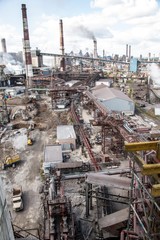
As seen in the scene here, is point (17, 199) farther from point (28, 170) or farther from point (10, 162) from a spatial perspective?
point (10, 162)

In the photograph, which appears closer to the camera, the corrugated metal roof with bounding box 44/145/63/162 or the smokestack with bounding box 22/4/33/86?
the corrugated metal roof with bounding box 44/145/63/162

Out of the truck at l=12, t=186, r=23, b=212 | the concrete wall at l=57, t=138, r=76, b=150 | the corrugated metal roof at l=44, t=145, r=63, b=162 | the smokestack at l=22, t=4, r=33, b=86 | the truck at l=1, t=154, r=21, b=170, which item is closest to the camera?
the truck at l=12, t=186, r=23, b=212

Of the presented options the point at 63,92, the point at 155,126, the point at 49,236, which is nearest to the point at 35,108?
the point at 63,92

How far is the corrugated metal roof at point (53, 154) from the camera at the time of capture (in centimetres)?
1574

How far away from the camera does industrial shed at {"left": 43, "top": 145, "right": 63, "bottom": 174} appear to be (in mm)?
15164

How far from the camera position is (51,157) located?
52.6ft

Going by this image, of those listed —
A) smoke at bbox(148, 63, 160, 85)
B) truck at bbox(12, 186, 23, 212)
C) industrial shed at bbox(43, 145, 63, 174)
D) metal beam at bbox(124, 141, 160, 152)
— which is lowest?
truck at bbox(12, 186, 23, 212)

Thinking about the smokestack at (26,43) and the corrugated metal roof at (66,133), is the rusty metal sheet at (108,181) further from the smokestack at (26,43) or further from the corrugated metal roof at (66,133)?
the smokestack at (26,43)

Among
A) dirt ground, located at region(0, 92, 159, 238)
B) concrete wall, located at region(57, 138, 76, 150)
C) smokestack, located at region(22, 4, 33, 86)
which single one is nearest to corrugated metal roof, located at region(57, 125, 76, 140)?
concrete wall, located at region(57, 138, 76, 150)

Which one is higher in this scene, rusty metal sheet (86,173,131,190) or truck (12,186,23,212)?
rusty metal sheet (86,173,131,190)

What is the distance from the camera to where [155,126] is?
81.6ft

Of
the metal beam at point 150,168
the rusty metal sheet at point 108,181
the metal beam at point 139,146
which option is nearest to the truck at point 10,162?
the rusty metal sheet at point 108,181

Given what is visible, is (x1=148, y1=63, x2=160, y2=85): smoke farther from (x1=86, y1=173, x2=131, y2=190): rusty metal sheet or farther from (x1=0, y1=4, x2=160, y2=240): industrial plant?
(x1=86, y1=173, x2=131, y2=190): rusty metal sheet

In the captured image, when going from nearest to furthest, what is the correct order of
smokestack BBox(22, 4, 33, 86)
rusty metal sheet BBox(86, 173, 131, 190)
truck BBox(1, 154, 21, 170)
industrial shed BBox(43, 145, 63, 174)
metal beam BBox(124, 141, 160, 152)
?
metal beam BBox(124, 141, 160, 152), rusty metal sheet BBox(86, 173, 131, 190), industrial shed BBox(43, 145, 63, 174), truck BBox(1, 154, 21, 170), smokestack BBox(22, 4, 33, 86)
